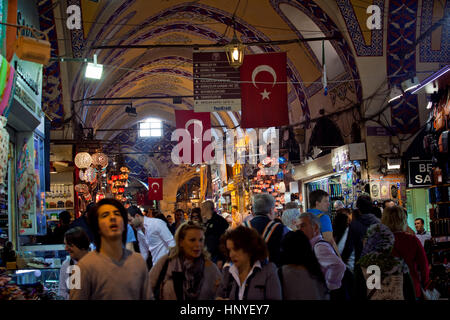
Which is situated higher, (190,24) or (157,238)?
(190,24)

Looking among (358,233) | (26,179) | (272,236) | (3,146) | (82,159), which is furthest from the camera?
(82,159)

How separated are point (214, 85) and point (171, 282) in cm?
895

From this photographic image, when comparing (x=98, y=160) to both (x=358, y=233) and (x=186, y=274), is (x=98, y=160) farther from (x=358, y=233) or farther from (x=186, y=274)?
(x=186, y=274)

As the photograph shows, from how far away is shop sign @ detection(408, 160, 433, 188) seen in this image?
44.0 feet

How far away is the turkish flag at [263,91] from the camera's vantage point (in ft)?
41.0

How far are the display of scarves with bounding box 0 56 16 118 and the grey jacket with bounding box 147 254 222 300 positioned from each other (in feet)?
12.2

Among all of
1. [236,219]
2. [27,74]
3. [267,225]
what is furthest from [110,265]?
[236,219]

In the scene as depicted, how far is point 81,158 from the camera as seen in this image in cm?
1695

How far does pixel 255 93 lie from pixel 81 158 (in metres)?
6.41

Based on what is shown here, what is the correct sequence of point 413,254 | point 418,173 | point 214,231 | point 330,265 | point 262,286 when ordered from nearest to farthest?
point 262,286, point 330,265, point 413,254, point 214,231, point 418,173

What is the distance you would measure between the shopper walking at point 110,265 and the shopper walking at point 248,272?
61cm

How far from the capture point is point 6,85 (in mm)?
7105

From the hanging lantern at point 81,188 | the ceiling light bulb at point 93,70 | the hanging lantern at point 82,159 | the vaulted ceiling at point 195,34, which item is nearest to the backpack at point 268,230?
the ceiling light bulb at point 93,70
